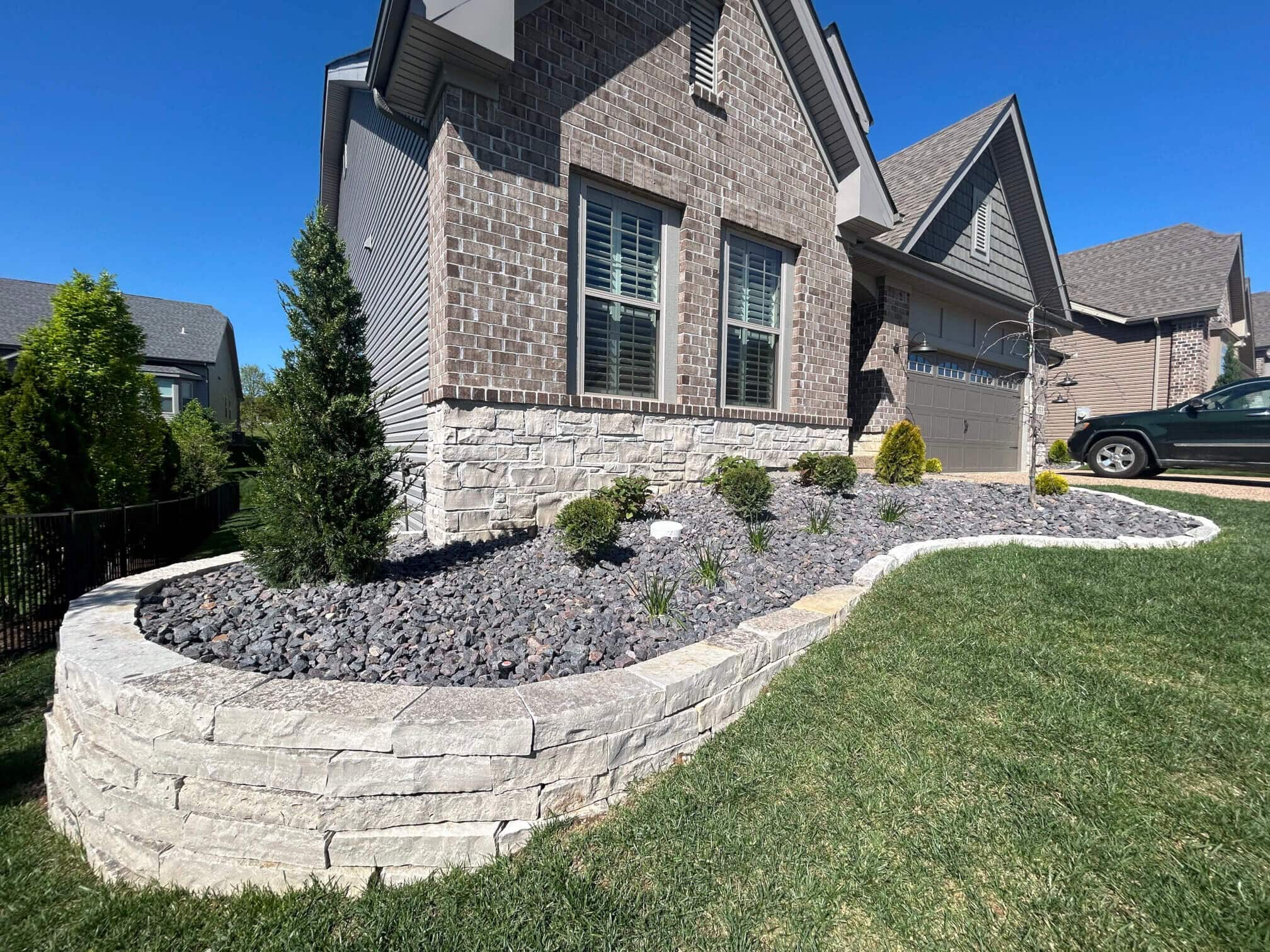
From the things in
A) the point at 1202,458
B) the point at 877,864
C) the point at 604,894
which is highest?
the point at 1202,458

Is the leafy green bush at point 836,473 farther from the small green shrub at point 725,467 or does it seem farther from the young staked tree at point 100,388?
the young staked tree at point 100,388

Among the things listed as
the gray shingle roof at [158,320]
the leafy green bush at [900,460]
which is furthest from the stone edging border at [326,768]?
the gray shingle roof at [158,320]

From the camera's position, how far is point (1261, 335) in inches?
1132

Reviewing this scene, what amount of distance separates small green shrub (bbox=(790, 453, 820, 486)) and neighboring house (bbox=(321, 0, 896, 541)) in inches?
22.5

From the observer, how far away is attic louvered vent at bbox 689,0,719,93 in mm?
6383

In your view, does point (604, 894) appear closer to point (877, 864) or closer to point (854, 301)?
point (877, 864)

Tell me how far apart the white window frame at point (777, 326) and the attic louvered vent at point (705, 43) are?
1.73 metres

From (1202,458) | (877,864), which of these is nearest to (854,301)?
(1202,458)

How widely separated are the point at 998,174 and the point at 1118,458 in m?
6.61

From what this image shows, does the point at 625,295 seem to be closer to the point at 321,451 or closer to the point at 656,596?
the point at 321,451

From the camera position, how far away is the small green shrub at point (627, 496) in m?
5.05

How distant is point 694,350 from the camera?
20.7 feet

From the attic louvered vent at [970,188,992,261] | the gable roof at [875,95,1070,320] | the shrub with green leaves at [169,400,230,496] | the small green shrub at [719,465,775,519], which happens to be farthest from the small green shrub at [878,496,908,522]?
the shrub with green leaves at [169,400,230,496]

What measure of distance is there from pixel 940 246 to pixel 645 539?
938cm
